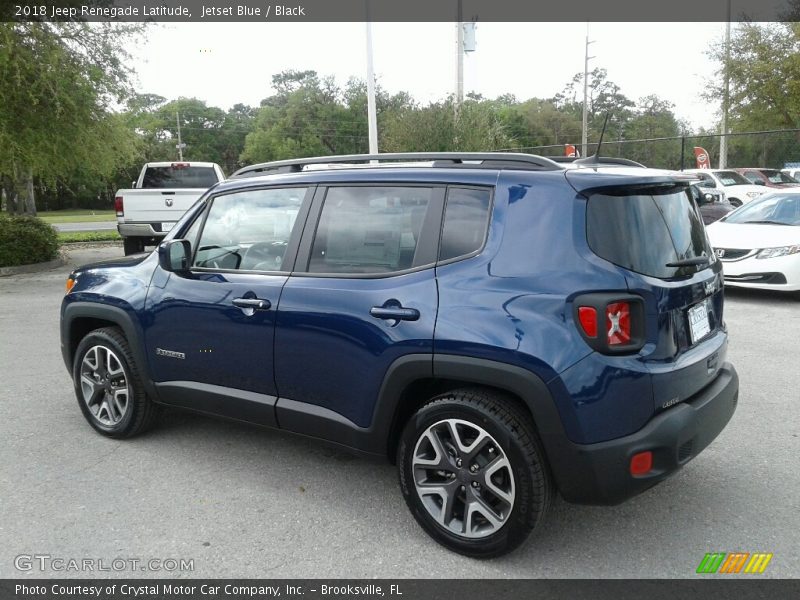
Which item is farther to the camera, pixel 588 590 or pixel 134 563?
pixel 134 563

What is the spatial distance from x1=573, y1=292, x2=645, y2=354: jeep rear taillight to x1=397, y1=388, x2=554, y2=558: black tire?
472 millimetres

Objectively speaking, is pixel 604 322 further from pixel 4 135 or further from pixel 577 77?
pixel 577 77

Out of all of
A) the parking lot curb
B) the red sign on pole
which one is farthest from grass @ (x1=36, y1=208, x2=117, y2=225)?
the red sign on pole

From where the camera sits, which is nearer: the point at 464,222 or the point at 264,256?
the point at 464,222

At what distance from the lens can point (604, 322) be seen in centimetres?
274

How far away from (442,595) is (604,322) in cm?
130

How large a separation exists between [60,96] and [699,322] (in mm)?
12602

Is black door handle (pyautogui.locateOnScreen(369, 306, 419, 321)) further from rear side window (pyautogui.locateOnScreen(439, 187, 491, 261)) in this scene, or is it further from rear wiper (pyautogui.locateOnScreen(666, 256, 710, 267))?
rear wiper (pyautogui.locateOnScreen(666, 256, 710, 267))

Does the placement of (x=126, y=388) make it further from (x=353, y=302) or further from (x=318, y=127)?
(x=318, y=127)

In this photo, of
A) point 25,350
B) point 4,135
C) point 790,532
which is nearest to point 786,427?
point 790,532

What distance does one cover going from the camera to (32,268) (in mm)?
13648

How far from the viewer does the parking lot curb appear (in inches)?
520

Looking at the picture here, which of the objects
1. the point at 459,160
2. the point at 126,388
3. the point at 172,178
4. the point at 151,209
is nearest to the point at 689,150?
the point at 172,178

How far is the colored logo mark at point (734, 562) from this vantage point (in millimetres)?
2969
